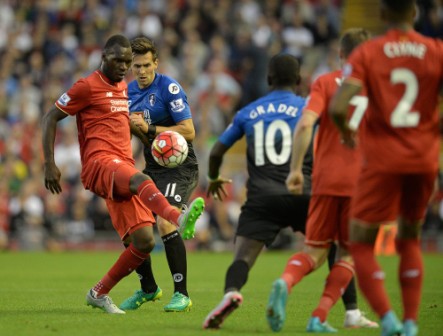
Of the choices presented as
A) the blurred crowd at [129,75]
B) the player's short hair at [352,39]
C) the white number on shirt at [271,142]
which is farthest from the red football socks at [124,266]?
the blurred crowd at [129,75]

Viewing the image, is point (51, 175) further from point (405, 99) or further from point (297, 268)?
point (405, 99)

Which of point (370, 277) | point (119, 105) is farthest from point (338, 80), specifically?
point (119, 105)

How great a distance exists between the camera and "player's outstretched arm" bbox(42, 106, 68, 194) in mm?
8984

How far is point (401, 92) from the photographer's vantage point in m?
6.73

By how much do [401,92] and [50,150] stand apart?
12.1 feet

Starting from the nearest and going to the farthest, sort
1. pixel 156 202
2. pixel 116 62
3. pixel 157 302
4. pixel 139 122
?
1. pixel 156 202
2. pixel 116 62
3. pixel 139 122
4. pixel 157 302

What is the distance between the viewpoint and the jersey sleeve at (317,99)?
7613 mm

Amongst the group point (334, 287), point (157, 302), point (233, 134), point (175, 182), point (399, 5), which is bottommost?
point (157, 302)

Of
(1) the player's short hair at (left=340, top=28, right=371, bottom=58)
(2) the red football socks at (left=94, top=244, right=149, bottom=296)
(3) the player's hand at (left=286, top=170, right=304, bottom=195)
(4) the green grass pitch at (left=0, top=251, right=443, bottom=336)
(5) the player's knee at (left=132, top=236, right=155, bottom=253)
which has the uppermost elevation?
(1) the player's short hair at (left=340, top=28, right=371, bottom=58)

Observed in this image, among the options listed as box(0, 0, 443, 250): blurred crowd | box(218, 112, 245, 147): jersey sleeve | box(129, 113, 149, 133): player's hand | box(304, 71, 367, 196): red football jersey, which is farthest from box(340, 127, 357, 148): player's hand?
box(0, 0, 443, 250): blurred crowd

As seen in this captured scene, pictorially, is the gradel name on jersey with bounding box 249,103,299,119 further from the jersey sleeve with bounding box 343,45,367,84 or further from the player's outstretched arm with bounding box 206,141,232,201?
the jersey sleeve with bounding box 343,45,367,84

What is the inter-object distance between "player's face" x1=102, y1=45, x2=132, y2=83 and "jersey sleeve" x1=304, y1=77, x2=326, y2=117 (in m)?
2.22

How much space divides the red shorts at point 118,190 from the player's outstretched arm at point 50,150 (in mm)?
343

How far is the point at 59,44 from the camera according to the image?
2630 centimetres
